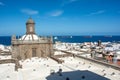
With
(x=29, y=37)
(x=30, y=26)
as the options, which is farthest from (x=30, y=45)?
(x=30, y=26)

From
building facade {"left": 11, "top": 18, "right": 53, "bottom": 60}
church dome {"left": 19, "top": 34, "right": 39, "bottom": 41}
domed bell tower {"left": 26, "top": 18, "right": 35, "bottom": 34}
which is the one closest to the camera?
building facade {"left": 11, "top": 18, "right": 53, "bottom": 60}

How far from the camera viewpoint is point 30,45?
1544 inches

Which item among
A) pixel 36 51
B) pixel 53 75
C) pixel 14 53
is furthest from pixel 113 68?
pixel 14 53

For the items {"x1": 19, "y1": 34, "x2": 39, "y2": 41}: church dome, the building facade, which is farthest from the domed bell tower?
{"x1": 19, "y1": 34, "x2": 39, "y2": 41}: church dome

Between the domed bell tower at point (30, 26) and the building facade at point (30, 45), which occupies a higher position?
the domed bell tower at point (30, 26)

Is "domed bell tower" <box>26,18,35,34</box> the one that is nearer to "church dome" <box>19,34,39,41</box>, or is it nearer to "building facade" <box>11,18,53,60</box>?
"building facade" <box>11,18,53,60</box>

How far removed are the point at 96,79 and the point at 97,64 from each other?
10.7m

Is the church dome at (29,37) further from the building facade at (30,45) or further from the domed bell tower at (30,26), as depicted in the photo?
the domed bell tower at (30,26)

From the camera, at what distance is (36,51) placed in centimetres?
4009

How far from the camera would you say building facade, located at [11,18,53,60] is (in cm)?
3812

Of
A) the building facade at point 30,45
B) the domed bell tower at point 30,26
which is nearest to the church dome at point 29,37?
the building facade at point 30,45

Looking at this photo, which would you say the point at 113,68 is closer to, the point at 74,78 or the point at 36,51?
the point at 74,78

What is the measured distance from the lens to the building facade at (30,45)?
38125mm

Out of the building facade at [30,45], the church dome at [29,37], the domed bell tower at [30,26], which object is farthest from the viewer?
the domed bell tower at [30,26]
